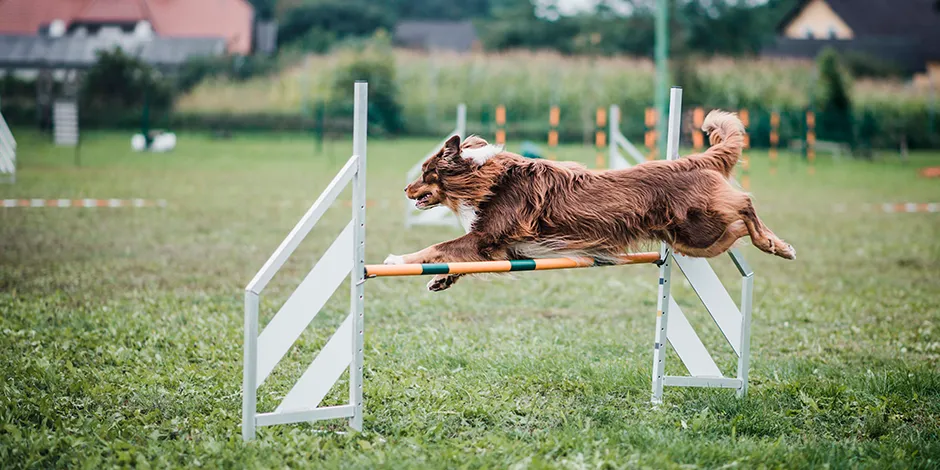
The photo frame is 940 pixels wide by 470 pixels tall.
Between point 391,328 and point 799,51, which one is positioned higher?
point 799,51

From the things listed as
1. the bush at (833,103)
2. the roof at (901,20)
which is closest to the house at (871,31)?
the roof at (901,20)

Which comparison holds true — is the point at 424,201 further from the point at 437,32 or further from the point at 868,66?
the point at 437,32

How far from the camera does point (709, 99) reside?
31797 millimetres

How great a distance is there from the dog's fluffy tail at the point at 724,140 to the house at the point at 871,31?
29.1 meters

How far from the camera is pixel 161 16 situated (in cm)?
3922

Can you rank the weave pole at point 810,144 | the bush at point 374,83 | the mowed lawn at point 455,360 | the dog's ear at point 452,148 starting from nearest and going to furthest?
the mowed lawn at point 455,360, the dog's ear at point 452,148, the weave pole at point 810,144, the bush at point 374,83

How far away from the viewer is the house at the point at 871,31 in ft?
101

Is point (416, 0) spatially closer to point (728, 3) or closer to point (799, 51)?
point (728, 3)

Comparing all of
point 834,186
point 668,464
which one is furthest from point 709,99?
point 668,464

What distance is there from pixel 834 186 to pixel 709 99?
1313 cm

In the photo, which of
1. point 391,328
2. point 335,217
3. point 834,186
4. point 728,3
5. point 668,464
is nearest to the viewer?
point 668,464

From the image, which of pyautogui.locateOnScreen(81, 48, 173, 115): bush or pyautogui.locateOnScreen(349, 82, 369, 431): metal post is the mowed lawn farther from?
pyautogui.locateOnScreen(81, 48, 173, 115): bush

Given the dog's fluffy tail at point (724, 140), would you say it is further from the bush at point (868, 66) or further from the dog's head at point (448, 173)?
the bush at point (868, 66)

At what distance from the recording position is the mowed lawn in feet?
12.9
